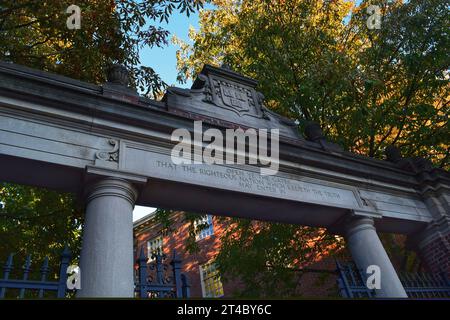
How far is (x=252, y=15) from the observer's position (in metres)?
11.9

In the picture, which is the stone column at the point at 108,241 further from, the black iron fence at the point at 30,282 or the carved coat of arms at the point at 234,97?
the carved coat of arms at the point at 234,97

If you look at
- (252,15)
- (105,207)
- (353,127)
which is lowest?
(105,207)

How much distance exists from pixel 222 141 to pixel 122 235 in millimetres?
2490

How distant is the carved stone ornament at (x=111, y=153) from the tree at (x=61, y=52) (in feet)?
9.82

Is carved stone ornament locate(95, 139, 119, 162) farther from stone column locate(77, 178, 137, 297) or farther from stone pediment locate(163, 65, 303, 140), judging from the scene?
stone pediment locate(163, 65, 303, 140)

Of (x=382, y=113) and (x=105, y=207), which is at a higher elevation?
(x=382, y=113)

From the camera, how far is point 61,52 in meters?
8.57

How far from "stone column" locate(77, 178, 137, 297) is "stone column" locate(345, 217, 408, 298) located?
4.17 m

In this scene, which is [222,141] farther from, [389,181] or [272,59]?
[272,59]

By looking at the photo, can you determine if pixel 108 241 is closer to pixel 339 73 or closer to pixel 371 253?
pixel 371 253

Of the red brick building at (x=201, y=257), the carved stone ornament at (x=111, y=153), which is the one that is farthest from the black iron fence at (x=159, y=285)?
the red brick building at (x=201, y=257)

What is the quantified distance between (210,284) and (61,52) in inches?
659

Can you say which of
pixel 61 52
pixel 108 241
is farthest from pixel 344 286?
pixel 61 52
